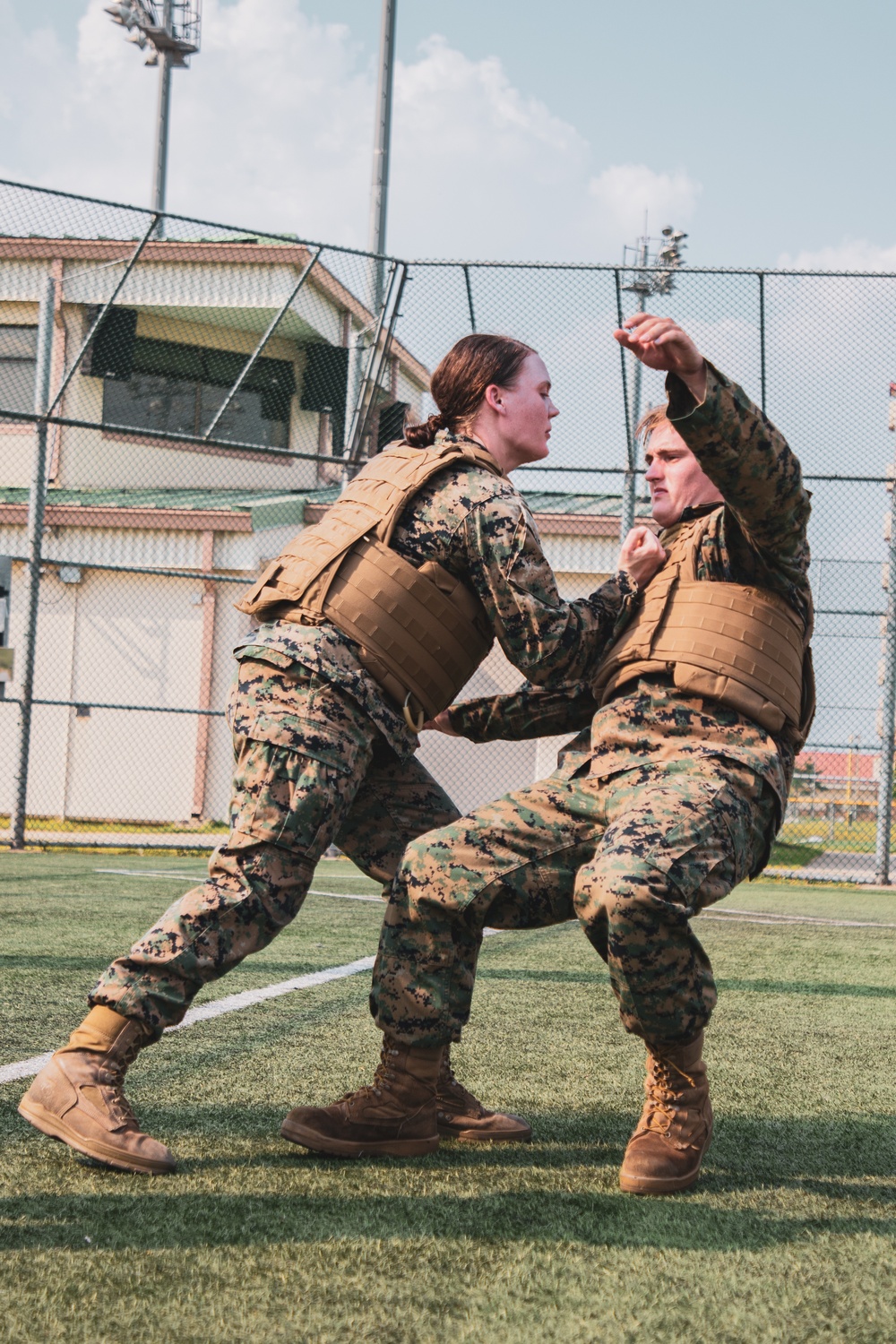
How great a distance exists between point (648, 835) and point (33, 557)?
798 cm

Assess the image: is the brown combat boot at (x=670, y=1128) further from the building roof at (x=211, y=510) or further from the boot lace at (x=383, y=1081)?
the building roof at (x=211, y=510)

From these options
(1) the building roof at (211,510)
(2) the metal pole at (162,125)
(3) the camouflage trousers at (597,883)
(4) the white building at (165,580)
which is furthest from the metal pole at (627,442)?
(2) the metal pole at (162,125)

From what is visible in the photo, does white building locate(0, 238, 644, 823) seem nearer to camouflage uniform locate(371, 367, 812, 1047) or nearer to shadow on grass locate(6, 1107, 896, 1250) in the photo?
camouflage uniform locate(371, 367, 812, 1047)

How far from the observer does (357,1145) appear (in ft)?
8.38

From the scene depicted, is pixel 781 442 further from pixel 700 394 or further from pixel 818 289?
pixel 818 289

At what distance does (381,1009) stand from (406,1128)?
0.79 feet

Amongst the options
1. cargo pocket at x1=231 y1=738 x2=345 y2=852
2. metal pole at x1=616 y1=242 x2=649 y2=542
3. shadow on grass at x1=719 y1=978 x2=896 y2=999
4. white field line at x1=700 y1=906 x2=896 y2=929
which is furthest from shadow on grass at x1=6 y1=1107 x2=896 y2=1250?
metal pole at x1=616 y1=242 x2=649 y2=542

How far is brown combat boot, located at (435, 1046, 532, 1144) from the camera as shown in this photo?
272 centimetres

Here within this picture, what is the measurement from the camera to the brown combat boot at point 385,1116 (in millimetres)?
2531

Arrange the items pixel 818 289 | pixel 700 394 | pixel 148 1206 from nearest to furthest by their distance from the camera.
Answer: pixel 148 1206 → pixel 700 394 → pixel 818 289

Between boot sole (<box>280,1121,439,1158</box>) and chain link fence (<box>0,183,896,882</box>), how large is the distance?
278 inches

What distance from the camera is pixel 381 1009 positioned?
2609 millimetres

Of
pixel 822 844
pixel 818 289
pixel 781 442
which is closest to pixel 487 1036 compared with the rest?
pixel 781 442

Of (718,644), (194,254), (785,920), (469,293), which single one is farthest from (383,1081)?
(194,254)
